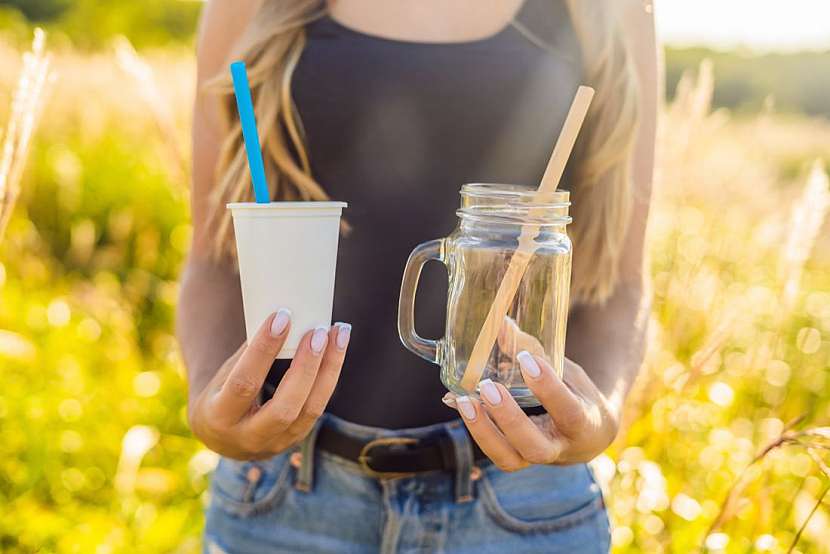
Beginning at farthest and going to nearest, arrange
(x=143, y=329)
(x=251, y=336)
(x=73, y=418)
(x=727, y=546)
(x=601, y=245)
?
(x=143, y=329) → (x=73, y=418) → (x=727, y=546) → (x=601, y=245) → (x=251, y=336)

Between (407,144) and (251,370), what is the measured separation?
0.59 m

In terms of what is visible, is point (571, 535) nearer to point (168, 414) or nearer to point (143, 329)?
point (168, 414)

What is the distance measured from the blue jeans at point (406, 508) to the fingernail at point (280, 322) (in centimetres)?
45

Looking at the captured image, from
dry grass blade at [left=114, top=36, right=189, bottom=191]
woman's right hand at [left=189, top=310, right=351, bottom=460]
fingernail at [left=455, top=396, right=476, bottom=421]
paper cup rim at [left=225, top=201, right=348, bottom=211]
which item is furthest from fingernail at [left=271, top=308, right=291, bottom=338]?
dry grass blade at [left=114, top=36, right=189, bottom=191]

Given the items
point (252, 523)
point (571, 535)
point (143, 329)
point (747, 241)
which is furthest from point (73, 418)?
point (747, 241)

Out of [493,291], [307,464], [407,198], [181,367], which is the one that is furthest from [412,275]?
[181,367]

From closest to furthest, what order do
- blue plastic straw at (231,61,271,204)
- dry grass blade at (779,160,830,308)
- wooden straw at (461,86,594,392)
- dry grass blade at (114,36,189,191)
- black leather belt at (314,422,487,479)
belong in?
wooden straw at (461,86,594,392), blue plastic straw at (231,61,271,204), black leather belt at (314,422,487,479), dry grass blade at (779,160,830,308), dry grass blade at (114,36,189,191)

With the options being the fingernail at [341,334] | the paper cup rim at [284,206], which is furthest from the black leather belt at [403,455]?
the paper cup rim at [284,206]

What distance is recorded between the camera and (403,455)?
1486 millimetres

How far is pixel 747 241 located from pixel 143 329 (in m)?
3.13

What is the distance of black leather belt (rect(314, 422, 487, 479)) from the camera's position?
1488mm

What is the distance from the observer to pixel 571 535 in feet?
5.12

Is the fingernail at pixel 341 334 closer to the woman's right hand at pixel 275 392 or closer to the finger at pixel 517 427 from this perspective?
the woman's right hand at pixel 275 392

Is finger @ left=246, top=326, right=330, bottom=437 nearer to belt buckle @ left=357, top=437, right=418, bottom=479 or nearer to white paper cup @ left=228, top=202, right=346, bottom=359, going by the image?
white paper cup @ left=228, top=202, right=346, bottom=359
